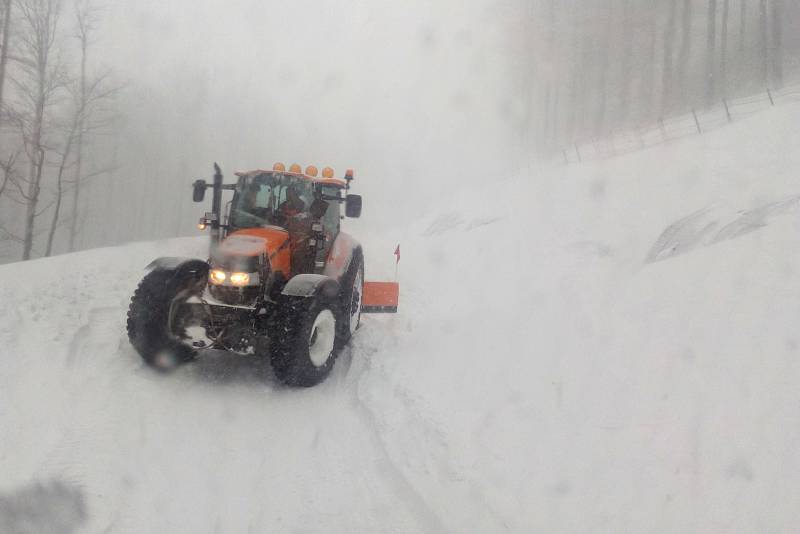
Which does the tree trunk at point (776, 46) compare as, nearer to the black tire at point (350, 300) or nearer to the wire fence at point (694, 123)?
the wire fence at point (694, 123)

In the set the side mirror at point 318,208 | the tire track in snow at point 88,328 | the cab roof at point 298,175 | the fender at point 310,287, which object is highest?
the cab roof at point 298,175

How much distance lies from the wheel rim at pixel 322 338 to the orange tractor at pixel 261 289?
0.01 m

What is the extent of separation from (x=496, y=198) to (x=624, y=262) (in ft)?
35.4

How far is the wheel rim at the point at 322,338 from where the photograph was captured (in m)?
5.48

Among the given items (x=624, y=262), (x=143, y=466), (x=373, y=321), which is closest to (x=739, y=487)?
(x=143, y=466)

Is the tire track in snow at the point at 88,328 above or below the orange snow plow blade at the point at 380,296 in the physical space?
below

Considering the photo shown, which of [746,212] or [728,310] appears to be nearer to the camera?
[728,310]

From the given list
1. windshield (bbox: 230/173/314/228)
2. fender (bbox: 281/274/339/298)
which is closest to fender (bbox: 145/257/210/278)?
windshield (bbox: 230/173/314/228)

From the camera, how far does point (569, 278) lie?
7539mm

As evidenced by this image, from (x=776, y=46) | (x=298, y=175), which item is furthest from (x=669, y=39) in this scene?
(x=298, y=175)

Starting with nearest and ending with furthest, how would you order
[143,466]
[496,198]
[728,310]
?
[143,466] < [728,310] < [496,198]

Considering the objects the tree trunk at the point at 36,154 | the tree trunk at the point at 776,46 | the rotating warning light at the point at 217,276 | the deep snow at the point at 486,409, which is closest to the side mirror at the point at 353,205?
the deep snow at the point at 486,409

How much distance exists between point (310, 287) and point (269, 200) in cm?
174

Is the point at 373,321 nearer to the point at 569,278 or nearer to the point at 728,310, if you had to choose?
the point at 569,278
